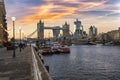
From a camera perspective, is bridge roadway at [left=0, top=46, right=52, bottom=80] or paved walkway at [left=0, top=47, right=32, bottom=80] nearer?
bridge roadway at [left=0, top=46, right=52, bottom=80]

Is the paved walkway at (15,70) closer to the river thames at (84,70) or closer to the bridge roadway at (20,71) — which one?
the bridge roadway at (20,71)

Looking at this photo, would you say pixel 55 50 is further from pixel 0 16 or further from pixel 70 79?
pixel 70 79

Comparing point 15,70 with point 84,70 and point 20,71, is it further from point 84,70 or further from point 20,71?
point 84,70

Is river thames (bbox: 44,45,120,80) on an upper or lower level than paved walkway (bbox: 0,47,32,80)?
lower

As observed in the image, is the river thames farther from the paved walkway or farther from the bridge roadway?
the bridge roadway

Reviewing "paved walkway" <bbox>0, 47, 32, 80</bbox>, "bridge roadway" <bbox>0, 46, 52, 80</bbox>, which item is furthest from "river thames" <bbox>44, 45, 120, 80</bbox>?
"bridge roadway" <bbox>0, 46, 52, 80</bbox>

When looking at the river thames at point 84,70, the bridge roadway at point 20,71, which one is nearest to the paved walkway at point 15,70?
the bridge roadway at point 20,71

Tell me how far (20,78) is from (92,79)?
30.9 m

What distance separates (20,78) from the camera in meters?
19.7

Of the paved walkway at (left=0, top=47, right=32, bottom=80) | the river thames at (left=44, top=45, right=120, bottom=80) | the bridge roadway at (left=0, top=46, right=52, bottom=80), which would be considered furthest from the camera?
the river thames at (left=44, top=45, right=120, bottom=80)

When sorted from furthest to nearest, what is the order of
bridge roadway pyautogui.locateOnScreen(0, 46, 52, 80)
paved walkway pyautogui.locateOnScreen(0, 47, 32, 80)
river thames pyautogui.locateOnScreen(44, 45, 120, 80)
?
river thames pyautogui.locateOnScreen(44, 45, 120, 80), paved walkway pyautogui.locateOnScreen(0, 47, 32, 80), bridge roadway pyautogui.locateOnScreen(0, 46, 52, 80)

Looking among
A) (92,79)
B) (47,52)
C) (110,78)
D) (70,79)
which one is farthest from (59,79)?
(47,52)

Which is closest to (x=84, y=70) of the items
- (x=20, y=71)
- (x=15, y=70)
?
(x=15, y=70)

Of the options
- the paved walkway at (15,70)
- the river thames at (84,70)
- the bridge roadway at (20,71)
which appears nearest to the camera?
the bridge roadway at (20,71)
